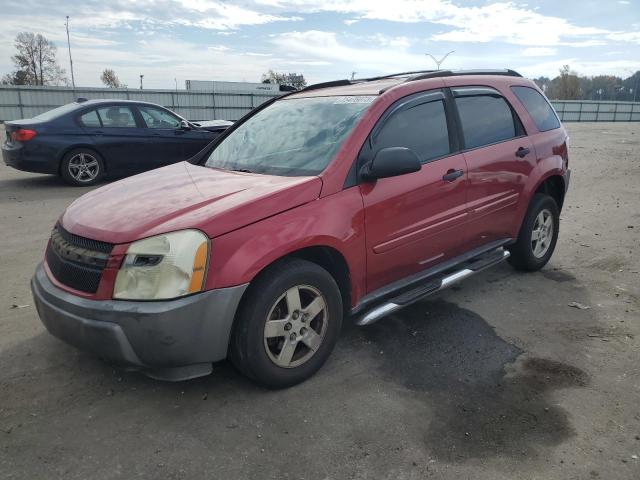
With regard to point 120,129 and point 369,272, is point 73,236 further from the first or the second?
point 120,129

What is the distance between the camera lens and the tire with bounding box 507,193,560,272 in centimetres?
491

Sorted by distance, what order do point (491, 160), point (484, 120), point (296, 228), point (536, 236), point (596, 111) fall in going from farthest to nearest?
1. point (596, 111)
2. point (536, 236)
3. point (484, 120)
4. point (491, 160)
5. point (296, 228)

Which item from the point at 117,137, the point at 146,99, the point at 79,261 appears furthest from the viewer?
the point at 146,99

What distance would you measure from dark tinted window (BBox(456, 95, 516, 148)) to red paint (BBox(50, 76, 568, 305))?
3.7 inches

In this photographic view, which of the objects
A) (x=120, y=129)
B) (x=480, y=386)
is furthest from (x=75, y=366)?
(x=120, y=129)

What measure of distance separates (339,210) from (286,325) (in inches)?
29.8

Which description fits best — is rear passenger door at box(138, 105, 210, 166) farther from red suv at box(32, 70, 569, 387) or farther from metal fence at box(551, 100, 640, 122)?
metal fence at box(551, 100, 640, 122)

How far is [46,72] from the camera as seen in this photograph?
64188 millimetres

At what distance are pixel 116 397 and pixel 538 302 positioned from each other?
3377mm

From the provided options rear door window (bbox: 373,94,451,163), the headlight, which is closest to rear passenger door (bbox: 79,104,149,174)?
rear door window (bbox: 373,94,451,163)

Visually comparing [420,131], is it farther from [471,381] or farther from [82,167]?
[82,167]

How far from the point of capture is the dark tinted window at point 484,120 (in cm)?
421

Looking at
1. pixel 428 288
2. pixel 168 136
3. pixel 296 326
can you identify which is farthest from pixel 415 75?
pixel 168 136

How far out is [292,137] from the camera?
3.82 meters
